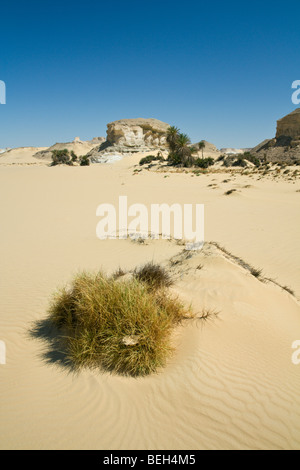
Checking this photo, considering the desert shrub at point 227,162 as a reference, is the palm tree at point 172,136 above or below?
above

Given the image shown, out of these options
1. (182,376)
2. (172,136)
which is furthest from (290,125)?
(182,376)

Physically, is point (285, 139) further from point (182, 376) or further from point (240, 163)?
point (182, 376)

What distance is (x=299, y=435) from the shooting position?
1927 millimetres

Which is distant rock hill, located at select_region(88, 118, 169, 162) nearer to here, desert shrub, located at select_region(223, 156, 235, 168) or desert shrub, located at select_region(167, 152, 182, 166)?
desert shrub, located at select_region(167, 152, 182, 166)

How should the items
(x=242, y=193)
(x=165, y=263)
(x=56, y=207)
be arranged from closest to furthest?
(x=165, y=263) < (x=56, y=207) < (x=242, y=193)

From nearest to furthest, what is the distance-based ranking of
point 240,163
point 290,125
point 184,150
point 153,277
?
point 153,277 < point 184,150 < point 240,163 < point 290,125

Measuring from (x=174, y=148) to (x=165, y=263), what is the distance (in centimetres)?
3345

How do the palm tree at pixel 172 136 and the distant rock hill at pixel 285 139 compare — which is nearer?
the palm tree at pixel 172 136

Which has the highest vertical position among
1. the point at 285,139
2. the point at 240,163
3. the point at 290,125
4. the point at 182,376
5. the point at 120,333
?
the point at 290,125

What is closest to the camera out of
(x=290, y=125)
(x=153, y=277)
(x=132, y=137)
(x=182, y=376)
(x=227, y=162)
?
(x=182, y=376)

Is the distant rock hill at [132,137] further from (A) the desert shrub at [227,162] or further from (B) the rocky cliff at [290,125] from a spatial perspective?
(B) the rocky cliff at [290,125]

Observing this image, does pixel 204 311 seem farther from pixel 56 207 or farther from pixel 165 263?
pixel 56 207

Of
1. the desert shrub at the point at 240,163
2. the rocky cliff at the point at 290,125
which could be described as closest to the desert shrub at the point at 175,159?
the desert shrub at the point at 240,163
